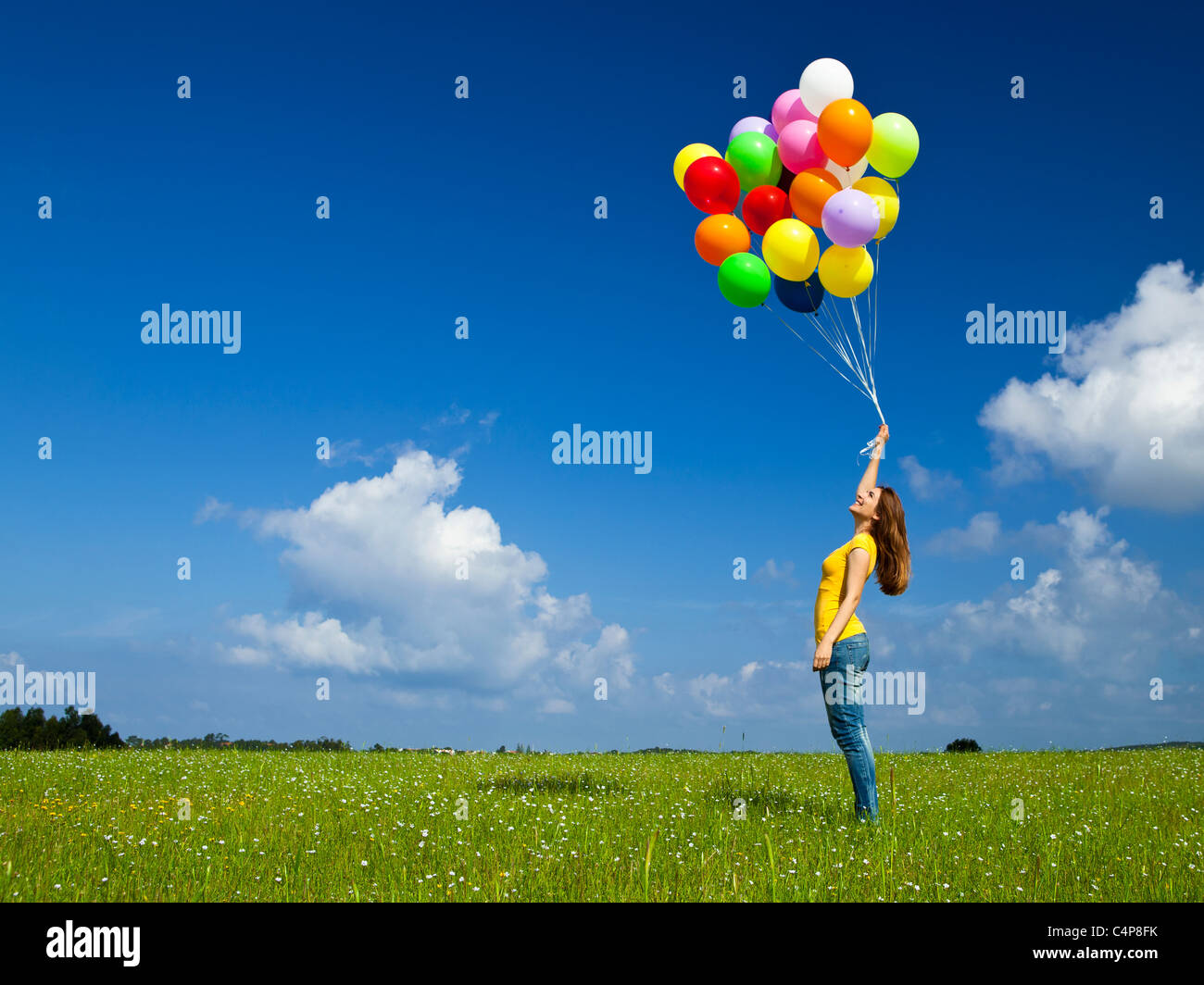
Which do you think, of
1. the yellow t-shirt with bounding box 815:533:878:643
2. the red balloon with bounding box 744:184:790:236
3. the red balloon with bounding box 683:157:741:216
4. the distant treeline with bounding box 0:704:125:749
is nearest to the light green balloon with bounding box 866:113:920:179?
the red balloon with bounding box 744:184:790:236

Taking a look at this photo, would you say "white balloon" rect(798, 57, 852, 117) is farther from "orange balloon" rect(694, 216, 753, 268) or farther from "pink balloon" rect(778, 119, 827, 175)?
"orange balloon" rect(694, 216, 753, 268)

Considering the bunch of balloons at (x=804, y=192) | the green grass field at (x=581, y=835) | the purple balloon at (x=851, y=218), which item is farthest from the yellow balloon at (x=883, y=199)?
the green grass field at (x=581, y=835)

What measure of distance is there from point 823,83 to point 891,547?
5.97 meters

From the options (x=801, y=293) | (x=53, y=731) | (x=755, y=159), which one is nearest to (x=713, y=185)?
(x=755, y=159)

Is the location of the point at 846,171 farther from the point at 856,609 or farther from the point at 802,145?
the point at 856,609

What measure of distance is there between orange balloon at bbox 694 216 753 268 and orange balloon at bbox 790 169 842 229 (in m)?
A: 0.76

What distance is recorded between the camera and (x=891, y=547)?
9352 mm

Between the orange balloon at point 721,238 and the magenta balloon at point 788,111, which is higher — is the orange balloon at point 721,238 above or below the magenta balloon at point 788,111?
below

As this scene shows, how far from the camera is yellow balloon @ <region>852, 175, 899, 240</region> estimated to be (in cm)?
1091

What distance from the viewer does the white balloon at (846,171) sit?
10.8 meters

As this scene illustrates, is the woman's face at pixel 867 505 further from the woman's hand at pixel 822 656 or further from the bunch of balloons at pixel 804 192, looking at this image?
the bunch of balloons at pixel 804 192

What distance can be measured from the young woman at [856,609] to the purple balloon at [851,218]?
2.74 m

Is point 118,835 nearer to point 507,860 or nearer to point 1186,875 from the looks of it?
point 507,860
